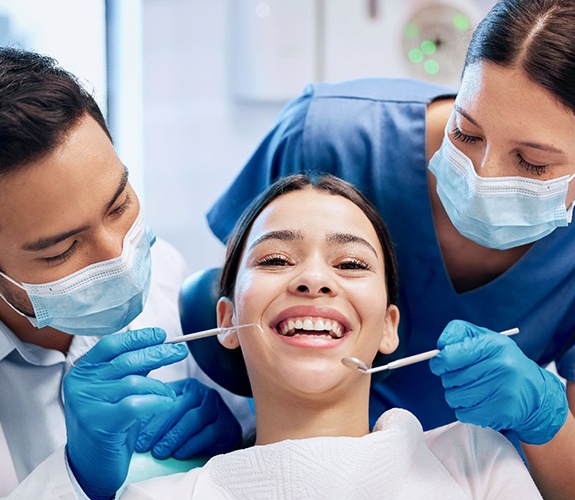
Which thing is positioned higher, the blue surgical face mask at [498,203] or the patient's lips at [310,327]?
the blue surgical face mask at [498,203]

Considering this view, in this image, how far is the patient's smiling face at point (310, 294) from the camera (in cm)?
158

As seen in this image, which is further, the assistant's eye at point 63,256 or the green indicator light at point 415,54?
the green indicator light at point 415,54

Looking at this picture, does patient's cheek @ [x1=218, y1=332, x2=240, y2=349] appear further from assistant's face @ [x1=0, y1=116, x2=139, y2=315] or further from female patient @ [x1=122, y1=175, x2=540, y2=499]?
assistant's face @ [x1=0, y1=116, x2=139, y2=315]

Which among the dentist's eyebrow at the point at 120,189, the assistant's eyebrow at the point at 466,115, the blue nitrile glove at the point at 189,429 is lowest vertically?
A: the blue nitrile glove at the point at 189,429

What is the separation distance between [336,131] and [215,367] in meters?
0.63

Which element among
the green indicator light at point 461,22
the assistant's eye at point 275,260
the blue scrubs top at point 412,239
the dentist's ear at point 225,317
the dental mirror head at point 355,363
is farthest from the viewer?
the green indicator light at point 461,22

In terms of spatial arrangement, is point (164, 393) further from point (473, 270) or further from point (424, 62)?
point (424, 62)

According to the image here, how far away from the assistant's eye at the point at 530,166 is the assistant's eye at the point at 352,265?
0.36 meters

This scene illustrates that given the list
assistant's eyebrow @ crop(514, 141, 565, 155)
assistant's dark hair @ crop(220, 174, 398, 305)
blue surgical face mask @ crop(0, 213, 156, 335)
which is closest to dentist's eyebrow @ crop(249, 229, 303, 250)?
assistant's dark hair @ crop(220, 174, 398, 305)

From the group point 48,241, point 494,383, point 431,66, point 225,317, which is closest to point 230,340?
point 225,317

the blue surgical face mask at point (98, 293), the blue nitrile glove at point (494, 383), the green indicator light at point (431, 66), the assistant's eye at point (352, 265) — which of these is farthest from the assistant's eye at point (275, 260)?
the green indicator light at point (431, 66)

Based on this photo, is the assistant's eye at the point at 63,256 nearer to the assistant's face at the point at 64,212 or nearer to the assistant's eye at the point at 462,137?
the assistant's face at the point at 64,212

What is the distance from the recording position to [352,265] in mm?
1690

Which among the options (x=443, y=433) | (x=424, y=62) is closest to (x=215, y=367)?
(x=443, y=433)
